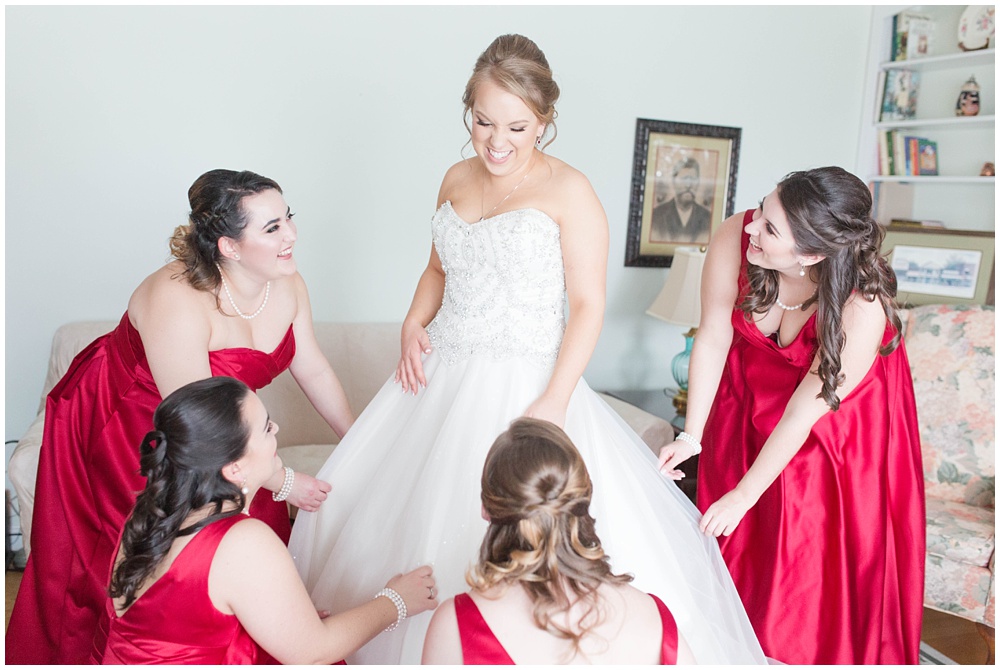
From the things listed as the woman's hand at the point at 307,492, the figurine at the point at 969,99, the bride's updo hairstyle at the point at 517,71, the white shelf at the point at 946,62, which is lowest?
the woman's hand at the point at 307,492

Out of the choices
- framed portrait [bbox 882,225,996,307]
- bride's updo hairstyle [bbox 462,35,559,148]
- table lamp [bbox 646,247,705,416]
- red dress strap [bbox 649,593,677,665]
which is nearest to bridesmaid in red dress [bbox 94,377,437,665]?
red dress strap [bbox 649,593,677,665]

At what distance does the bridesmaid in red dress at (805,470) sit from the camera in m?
1.87

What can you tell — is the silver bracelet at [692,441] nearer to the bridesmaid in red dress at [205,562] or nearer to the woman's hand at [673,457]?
the woman's hand at [673,457]

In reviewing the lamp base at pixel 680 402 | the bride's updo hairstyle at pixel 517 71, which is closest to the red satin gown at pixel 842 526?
the bride's updo hairstyle at pixel 517 71

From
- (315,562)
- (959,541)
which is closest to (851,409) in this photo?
(959,541)

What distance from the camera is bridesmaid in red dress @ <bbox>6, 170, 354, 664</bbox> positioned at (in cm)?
192

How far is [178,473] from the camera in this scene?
4.53 feet

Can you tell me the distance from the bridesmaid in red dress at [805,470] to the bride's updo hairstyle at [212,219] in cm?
→ 110

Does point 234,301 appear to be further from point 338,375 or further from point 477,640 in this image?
point 338,375

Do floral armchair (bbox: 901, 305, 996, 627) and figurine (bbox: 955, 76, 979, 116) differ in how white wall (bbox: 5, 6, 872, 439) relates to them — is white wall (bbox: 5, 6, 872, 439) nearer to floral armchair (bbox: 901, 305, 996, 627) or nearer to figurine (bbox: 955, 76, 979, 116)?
figurine (bbox: 955, 76, 979, 116)

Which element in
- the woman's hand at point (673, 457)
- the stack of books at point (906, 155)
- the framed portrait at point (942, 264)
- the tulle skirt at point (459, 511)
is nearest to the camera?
the tulle skirt at point (459, 511)

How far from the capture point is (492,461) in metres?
1.25

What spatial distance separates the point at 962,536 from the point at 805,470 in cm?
107

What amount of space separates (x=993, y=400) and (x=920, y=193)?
1626 millimetres
